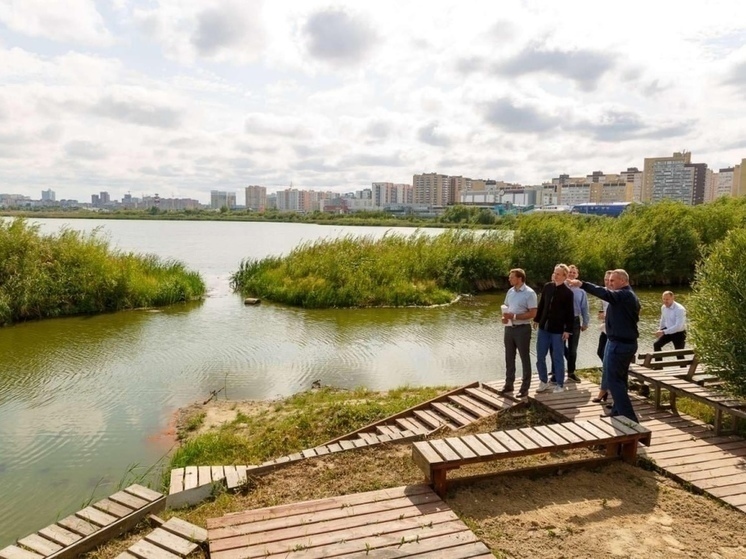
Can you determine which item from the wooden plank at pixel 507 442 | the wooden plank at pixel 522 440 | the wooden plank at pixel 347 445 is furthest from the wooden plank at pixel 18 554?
the wooden plank at pixel 522 440

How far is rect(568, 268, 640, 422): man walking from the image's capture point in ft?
21.7

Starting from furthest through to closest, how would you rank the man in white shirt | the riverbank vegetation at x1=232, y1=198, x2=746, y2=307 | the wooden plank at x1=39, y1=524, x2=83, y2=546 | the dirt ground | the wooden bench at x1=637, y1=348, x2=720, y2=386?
the riverbank vegetation at x1=232, y1=198, x2=746, y2=307, the man in white shirt, the wooden bench at x1=637, y1=348, x2=720, y2=386, the wooden plank at x1=39, y1=524, x2=83, y2=546, the dirt ground

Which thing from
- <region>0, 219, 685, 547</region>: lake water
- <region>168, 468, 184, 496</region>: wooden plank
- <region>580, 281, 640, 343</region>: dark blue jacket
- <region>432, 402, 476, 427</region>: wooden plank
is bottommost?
<region>0, 219, 685, 547</region>: lake water

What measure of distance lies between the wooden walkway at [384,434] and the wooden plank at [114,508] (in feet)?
1.59

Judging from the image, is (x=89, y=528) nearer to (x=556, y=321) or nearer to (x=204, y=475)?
(x=204, y=475)

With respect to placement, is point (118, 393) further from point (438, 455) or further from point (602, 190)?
point (602, 190)

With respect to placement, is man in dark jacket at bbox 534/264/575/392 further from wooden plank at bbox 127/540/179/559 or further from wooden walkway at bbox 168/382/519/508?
wooden plank at bbox 127/540/179/559

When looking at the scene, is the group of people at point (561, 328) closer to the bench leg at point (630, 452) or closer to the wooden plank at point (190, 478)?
the bench leg at point (630, 452)

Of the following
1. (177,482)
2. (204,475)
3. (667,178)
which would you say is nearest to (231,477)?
(204,475)

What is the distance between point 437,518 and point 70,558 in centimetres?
312

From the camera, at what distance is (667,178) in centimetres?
14200

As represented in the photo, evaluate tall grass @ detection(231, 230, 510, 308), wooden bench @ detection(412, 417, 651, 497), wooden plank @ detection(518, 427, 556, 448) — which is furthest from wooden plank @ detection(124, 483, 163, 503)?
tall grass @ detection(231, 230, 510, 308)

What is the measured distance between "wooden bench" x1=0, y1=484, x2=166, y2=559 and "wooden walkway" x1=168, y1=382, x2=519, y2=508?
13.7 inches

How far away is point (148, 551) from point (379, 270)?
20219 millimetres
